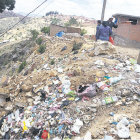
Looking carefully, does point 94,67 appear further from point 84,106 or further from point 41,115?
point 41,115

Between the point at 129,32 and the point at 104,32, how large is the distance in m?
5.11

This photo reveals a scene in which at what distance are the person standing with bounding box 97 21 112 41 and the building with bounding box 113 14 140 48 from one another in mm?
3336

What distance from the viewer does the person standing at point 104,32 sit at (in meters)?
6.44

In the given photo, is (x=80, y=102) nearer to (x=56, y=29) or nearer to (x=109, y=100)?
(x=109, y=100)

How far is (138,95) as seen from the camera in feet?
12.3

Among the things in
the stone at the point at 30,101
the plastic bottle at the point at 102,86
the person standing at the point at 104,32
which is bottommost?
the stone at the point at 30,101

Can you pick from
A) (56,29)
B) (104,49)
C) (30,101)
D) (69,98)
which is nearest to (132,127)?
(69,98)

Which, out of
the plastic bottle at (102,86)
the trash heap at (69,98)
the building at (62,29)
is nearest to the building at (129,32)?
the building at (62,29)

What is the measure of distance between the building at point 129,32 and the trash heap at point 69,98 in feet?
17.5

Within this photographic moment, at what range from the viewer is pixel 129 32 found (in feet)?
35.1

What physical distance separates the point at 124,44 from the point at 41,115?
31.6 ft

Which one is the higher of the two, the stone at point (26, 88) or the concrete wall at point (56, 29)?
the concrete wall at point (56, 29)

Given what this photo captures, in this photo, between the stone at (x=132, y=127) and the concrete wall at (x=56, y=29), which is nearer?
the stone at (x=132, y=127)

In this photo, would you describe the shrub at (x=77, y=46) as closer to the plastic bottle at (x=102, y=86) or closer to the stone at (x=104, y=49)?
the stone at (x=104, y=49)
